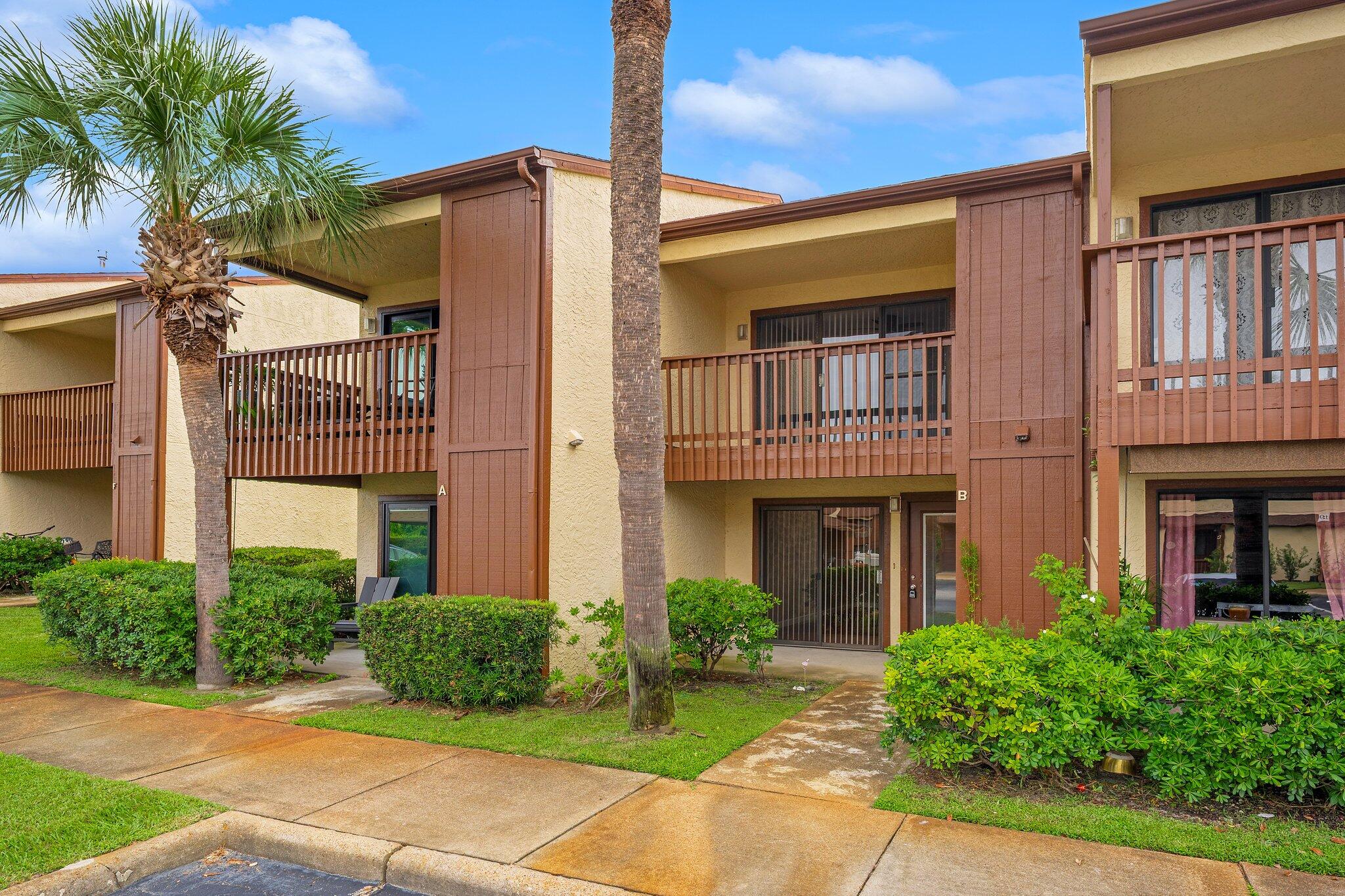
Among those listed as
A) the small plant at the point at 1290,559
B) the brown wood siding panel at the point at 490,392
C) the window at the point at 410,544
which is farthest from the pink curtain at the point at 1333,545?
the window at the point at 410,544

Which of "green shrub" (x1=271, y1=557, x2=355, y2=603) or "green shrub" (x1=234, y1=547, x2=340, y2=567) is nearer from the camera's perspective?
"green shrub" (x1=271, y1=557, x2=355, y2=603)

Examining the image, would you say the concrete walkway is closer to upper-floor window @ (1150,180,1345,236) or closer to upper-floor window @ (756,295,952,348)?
upper-floor window @ (1150,180,1345,236)

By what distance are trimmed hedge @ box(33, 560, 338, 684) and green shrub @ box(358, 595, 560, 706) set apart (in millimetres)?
1424

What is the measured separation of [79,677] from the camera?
9805mm

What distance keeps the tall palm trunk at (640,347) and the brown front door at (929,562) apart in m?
5.46

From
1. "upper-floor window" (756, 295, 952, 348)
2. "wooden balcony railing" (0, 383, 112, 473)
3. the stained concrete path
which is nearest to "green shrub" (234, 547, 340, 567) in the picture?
"wooden balcony railing" (0, 383, 112, 473)

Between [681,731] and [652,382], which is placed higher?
[652,382]

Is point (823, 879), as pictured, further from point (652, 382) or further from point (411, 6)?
point (411, 6)

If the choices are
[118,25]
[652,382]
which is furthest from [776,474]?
[118,25]

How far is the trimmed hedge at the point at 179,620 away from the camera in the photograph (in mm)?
Answer: 9328

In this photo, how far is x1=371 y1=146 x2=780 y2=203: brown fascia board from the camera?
31.2 feet

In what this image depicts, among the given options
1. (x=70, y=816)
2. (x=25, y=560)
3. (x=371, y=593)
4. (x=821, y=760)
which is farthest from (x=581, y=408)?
(x=25, y=560)

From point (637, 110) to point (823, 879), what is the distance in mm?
5721

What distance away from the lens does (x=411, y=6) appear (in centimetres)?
1822
